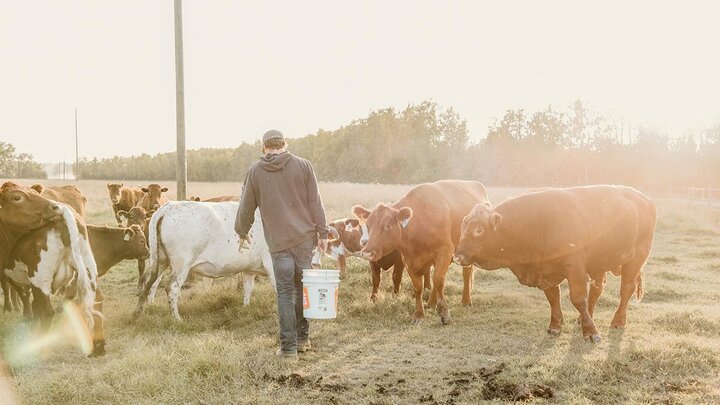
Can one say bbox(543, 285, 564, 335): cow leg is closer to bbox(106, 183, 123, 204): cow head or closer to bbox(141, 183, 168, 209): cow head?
bbox(141, 183, 168, 209): cow head

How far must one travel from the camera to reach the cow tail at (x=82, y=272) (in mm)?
7031

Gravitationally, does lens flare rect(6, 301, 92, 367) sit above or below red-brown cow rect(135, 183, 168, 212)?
below

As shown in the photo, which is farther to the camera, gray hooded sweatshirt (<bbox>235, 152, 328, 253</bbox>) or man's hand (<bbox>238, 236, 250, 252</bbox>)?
man's hand (<bbox>238, 236, 250, 252</bbox>)

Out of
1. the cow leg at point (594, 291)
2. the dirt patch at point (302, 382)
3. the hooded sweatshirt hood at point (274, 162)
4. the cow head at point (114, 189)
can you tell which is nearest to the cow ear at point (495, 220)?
the cow leg at point (594, 291)

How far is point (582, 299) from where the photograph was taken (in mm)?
7660

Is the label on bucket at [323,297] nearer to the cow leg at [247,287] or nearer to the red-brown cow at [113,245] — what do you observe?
the cow leg at [247,287]

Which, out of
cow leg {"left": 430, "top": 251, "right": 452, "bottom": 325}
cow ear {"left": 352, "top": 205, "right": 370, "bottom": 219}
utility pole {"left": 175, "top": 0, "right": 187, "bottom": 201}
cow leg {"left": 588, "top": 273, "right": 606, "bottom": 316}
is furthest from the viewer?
utility pole {"left": 175, "top": 0, "right": 187, "bottom": 201}

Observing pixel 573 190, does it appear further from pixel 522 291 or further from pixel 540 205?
pixel 522 291

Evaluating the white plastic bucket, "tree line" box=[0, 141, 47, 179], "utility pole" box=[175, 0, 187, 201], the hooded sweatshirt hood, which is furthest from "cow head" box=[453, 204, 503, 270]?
A: "tree line" box=[0, 141, 47, 179]

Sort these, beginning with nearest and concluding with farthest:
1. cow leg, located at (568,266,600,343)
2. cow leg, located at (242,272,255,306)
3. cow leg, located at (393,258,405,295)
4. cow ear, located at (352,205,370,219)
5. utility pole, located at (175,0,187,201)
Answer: cow leg, located at (568,266,600,343)
cow leg, located at (242,272,255,306)
cow ear, located at (352,205,370,219)
cow leg, located at (393,258,405,295)
utility pole, located at (175,0,187,201)

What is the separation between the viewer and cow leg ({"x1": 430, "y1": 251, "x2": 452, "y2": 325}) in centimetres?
870

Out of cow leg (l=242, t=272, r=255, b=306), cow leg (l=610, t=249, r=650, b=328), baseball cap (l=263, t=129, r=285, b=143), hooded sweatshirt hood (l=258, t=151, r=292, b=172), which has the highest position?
baseball cap (l=263, t=129, r=285, b=143)

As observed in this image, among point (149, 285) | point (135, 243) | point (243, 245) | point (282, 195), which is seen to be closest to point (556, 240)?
point (282, 195)

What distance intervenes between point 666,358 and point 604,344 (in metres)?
0.94
